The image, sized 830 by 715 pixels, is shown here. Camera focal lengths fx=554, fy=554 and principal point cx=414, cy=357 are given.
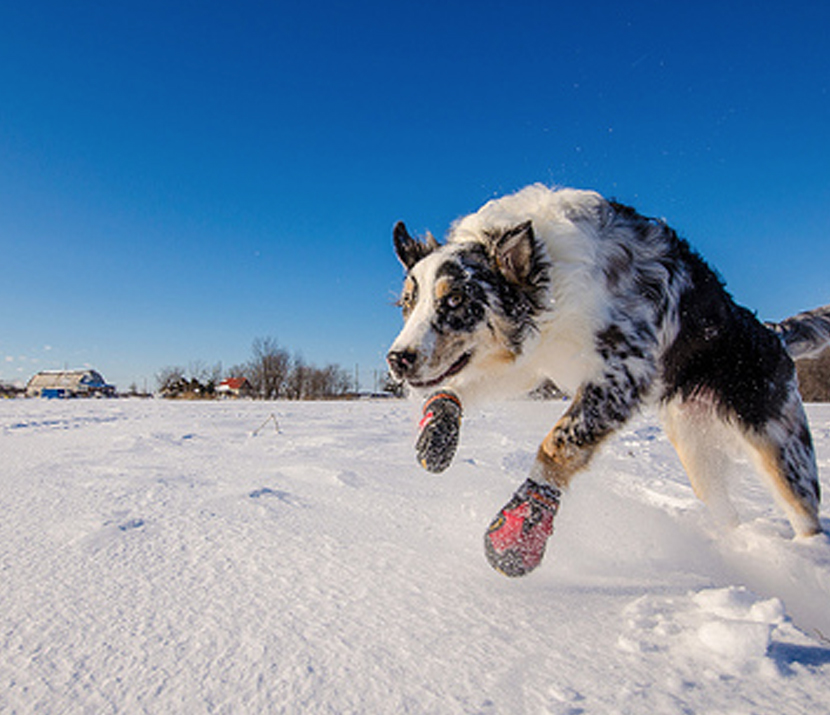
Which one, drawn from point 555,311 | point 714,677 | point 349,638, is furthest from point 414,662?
point 555,311

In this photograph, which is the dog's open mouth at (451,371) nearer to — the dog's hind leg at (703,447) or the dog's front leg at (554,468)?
the dog's front leg at (554,468)

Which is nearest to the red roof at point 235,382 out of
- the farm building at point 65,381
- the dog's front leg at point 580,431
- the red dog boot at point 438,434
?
the farm building at point 65,381

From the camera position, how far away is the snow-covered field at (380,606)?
3.78 ft

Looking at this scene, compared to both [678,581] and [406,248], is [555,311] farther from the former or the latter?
[678,581]

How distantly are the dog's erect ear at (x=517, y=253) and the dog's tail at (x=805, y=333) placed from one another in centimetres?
215

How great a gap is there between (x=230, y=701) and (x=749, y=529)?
3.04 metres

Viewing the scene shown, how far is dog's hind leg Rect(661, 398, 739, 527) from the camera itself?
3.50 meters

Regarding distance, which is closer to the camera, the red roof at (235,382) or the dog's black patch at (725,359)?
the dog's black patch at (725,359)

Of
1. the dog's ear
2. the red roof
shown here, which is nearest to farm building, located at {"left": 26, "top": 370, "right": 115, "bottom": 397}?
the red roof

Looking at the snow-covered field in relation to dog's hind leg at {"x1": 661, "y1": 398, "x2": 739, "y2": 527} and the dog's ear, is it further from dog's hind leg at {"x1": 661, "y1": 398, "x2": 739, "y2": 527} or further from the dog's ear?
the dog's ear

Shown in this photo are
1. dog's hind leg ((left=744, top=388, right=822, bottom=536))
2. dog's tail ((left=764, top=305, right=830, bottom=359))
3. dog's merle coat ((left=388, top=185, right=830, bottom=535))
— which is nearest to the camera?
dog's merle coat ((left=388, top=185, right=830, bottom=535))

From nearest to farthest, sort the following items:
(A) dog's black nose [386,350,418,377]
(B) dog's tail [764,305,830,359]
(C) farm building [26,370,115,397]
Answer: (A) dog's black nose [386,350,418,377], (B) dog's tail [764,305,830,359], (C) farm building [26,370,115,397]

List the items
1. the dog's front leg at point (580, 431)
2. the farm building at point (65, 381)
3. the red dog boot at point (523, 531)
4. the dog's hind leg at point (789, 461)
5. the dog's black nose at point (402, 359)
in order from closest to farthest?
the red dog boot at point (523, 531)
the dog's front leg at point (580, 431)
the dog's black nose at point (402, 359)
the dog's hind leg at point (789, 461)
the farm building at point (65, 381)

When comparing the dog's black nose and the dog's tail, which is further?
the dog's tail
